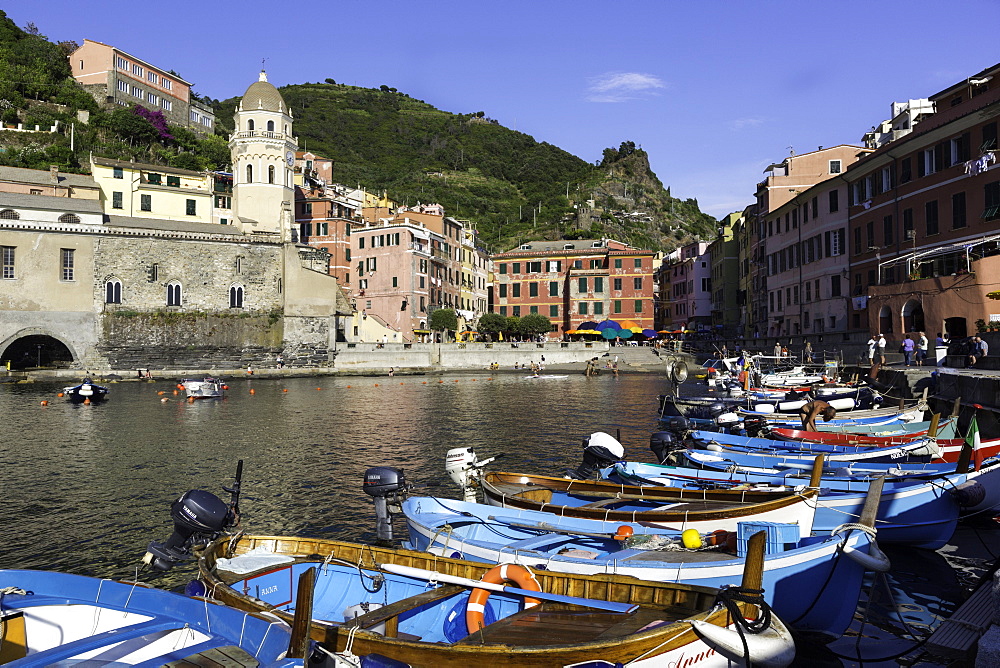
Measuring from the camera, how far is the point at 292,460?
2256 cm

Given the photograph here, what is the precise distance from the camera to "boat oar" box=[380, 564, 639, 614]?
7.04 m

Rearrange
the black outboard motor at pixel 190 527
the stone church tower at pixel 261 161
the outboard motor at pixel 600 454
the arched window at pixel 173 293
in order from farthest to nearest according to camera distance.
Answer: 1. the stone church tower at pixel 261 161
2. the arched window at pixel 173 293
3. the outboard motor at pixel 600 454
4. the black outboard motor at pixel 190 527

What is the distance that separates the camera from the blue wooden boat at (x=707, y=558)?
8117 millimetres

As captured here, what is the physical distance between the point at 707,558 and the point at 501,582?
9.20 ft

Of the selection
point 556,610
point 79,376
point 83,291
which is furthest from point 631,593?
point 83,291

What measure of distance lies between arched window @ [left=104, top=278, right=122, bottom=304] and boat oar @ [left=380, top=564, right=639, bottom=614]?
209ft

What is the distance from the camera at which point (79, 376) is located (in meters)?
57.8

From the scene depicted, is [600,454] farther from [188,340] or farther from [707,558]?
[188,340]

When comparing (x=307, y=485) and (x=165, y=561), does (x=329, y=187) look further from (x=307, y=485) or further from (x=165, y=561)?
(x=165, y=561)

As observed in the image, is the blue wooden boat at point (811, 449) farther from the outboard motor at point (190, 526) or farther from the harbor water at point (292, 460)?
the outboard motor at point (190, 526)

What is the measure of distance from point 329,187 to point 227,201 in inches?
661

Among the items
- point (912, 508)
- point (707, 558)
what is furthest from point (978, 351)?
point (707, 558)

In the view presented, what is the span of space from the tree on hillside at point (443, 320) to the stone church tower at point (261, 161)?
57.8 ft

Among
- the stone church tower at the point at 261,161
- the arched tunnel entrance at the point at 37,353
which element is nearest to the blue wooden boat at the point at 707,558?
the arched tunnel entrance at the point at 37,353
